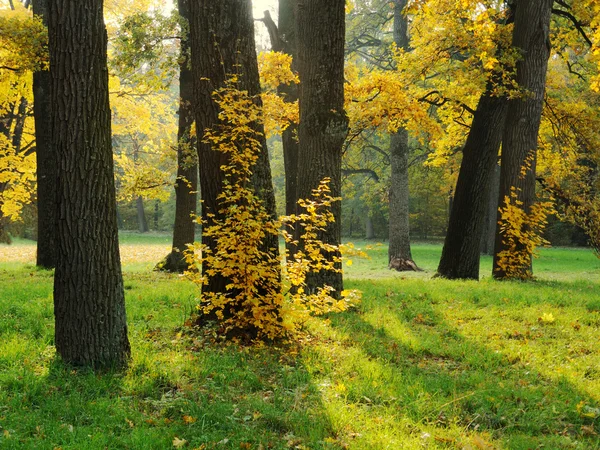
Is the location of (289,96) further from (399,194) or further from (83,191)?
(399,194)

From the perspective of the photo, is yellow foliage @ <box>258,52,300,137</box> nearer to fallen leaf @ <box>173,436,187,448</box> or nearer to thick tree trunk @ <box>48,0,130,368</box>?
thick tree trunk @ <box>48,0,130,368</box>

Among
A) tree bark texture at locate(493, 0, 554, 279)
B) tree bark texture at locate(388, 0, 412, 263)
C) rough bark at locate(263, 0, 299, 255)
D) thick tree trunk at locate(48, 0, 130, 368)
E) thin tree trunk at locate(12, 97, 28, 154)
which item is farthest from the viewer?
thin tree trunk at locate(12, 97, 28, 154)

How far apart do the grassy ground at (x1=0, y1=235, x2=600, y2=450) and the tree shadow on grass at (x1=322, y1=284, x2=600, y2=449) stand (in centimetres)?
2

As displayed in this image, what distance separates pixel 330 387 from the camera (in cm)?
451

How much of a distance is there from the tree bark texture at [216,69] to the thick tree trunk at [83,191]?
1312 millimetres

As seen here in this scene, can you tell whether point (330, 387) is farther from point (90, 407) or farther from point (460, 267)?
point (460, 267)

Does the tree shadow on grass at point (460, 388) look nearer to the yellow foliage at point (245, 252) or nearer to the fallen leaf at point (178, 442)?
the yellow foliage at point (245, 252)

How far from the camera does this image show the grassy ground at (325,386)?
3.58 meters

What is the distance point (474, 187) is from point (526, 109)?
1.93 meters

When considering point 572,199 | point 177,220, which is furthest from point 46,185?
point 572,199

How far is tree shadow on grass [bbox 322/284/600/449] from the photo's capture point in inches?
150

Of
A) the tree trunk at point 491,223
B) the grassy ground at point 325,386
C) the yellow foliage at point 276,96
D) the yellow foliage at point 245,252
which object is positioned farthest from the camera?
the tree trunk at point 491,223

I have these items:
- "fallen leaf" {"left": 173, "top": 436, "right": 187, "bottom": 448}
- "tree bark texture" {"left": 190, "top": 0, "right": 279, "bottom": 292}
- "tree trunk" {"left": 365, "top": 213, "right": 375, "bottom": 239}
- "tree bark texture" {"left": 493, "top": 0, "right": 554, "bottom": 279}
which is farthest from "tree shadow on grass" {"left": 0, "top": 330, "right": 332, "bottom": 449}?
"tree trunk" {"left": 365, "top": 213, "right": 375, "bottom": 239}

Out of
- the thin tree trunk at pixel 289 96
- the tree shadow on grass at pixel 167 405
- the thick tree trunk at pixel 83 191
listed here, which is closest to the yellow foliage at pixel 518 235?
the thin tree trunk at pixel 289 96
